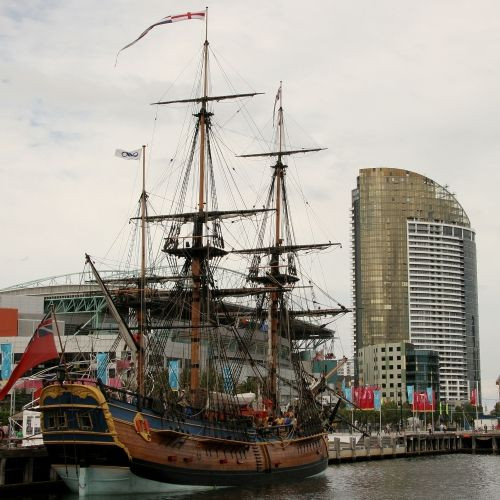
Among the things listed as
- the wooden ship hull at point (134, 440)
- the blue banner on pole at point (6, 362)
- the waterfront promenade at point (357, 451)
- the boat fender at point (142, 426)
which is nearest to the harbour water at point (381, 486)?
the wooden ship hull at point (134, 440)

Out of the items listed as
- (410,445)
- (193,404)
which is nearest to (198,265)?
(193,404)

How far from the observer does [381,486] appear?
63.2 meters

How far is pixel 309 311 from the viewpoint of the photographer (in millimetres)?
86875

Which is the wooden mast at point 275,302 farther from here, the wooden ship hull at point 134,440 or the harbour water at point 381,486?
the wooden ship hull at point 134,440

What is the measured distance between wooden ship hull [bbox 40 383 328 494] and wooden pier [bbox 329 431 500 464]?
30.7 m

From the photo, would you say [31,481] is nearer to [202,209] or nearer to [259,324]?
[202,209]

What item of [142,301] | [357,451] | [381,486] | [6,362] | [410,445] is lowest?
[381,486]

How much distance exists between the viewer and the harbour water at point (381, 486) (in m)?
54.3

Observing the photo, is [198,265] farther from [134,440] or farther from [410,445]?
[410,445]

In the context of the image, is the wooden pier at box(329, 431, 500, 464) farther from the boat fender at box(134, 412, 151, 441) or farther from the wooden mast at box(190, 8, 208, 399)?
the boat fender at box(134, 412, 151, 441)

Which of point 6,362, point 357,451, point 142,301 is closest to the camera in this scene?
point 142,301

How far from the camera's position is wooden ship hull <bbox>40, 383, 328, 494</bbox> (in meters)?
48.9

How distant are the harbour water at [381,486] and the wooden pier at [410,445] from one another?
2040 mm

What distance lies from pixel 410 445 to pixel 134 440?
206ft
